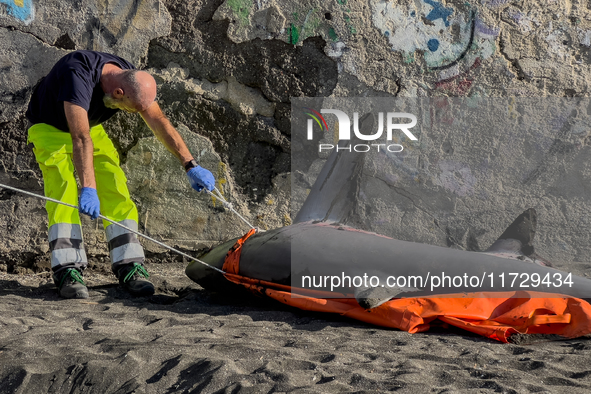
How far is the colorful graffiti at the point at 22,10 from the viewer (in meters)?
3.48

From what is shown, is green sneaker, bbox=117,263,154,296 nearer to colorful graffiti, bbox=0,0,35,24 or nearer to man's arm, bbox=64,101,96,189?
man's arm, bbox=64,101,96,189

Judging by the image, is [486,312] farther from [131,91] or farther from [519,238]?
[131,91]

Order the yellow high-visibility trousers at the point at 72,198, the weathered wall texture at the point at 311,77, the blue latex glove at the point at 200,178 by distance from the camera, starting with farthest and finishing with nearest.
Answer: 1. the weathered wall texture at the point at 311,77
2. the blue latex glove at the point at 200,178
3. the yellow high-visibility trousers at the point at 72,198

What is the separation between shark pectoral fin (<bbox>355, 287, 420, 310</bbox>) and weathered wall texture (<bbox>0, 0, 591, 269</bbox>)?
4.36 feet

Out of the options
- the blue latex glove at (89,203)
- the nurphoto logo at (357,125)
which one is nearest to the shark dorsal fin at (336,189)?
the nurphoto logo at (357,125)

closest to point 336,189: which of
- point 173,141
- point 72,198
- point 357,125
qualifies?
point 357,125

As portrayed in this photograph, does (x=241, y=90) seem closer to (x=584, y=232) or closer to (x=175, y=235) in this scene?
(x=175, y=235)

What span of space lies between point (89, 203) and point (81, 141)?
12.3 inches

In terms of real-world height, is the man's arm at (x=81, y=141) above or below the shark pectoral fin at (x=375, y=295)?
above

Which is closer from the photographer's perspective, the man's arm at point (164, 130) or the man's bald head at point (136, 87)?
the man's bald head at point (136, 87)

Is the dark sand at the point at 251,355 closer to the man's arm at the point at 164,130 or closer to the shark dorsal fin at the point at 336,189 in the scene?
the shark dorsal fin at the point at 336,189

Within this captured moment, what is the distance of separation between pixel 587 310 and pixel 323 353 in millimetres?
1127

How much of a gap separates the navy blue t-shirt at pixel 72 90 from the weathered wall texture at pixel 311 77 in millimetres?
510

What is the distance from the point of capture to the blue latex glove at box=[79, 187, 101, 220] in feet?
9.24
